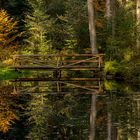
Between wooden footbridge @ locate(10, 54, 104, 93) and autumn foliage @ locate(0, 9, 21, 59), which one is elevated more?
autumn foliage @ locate(0, 9, 21, 59)

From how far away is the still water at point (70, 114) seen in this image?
36.3ft

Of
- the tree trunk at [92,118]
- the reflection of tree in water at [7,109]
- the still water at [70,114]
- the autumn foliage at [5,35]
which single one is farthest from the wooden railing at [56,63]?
the tree trunk at [92,118]

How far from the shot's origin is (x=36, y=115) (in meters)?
14.2

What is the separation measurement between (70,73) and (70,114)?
57.6ft

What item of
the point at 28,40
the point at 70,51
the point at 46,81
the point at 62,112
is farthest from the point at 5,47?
the point at 62,112

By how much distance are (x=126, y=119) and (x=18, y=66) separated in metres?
16.6

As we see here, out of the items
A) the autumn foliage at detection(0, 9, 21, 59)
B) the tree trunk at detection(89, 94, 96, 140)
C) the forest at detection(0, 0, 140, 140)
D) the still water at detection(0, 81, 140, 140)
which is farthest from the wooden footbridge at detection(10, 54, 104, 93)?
the tree trunk at detection(89, 94, 96, 140)

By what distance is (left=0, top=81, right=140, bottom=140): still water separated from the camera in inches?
436

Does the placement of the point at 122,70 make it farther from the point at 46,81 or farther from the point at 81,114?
the point at 81,114

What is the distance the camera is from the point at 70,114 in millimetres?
14172

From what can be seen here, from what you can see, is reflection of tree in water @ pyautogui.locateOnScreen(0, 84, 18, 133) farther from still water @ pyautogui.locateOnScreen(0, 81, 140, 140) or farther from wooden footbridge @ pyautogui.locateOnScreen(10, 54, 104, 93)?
wooden footbridge @ pyautogui.locateOnScreen(10, 54, 104, 93)

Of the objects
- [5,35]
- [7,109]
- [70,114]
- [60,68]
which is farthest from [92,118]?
Result: [5,35]

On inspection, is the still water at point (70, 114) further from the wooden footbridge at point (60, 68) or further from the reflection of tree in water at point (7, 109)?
the wooden footbridge at point (60, 68)

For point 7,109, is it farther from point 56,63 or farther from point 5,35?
point 5,35
